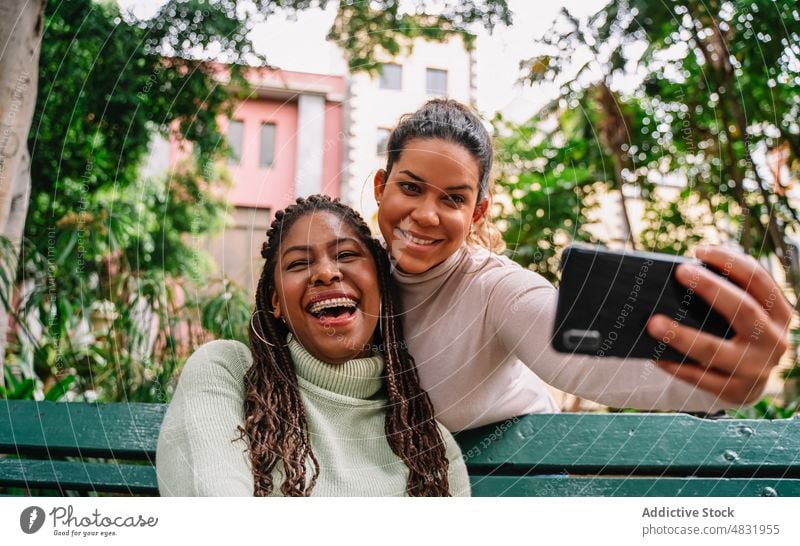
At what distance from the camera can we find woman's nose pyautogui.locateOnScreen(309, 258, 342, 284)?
0.83 meters

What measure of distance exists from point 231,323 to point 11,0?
61cm

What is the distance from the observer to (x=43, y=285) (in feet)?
4.40

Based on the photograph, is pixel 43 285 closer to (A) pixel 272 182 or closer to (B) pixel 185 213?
(B) pixel 185 213

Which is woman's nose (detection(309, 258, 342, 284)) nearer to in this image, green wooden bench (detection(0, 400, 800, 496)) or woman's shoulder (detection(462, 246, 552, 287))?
woman's shoulder (detection(462, 246, 552, 287))

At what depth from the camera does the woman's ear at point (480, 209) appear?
0.93m

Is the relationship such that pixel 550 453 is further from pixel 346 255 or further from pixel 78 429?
pixel 78 429

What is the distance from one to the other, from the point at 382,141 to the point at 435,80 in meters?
0.13

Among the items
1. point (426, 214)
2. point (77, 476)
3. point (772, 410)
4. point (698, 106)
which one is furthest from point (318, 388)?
point (772, 410)

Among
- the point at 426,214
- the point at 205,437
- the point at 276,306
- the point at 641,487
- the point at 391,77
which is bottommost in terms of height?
the point at 641,487

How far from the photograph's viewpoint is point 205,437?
758mm

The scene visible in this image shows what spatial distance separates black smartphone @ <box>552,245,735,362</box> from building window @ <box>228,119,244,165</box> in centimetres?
72

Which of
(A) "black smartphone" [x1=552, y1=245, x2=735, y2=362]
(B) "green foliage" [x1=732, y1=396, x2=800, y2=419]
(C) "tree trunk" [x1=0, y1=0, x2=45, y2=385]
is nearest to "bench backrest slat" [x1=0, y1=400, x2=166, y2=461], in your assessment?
(C) "tree trunk" [x1=0, y1=0, x2=45, y2=385]

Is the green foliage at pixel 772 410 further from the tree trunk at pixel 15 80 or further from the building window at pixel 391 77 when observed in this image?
the tree trunk at pixel 15 80

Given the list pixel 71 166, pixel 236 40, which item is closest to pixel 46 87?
pixel 71 166
